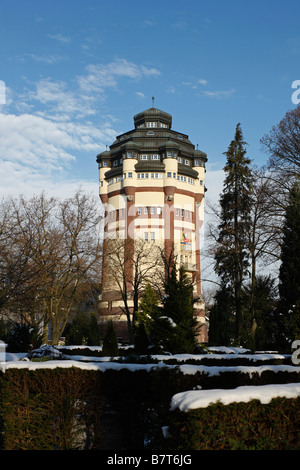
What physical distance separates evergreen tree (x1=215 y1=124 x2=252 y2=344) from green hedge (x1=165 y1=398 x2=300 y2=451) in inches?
1058

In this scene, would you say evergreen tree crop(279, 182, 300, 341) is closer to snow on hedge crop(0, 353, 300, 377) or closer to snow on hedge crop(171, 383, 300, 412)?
snow on hedge crop(0, 353, 300, 377)

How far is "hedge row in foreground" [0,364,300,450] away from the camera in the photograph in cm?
748

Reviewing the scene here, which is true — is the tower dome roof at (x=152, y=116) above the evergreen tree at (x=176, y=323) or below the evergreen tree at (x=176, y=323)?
above

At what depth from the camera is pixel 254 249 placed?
31.4 meters

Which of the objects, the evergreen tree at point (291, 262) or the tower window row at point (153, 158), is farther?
the tower window row at point (153, 158)

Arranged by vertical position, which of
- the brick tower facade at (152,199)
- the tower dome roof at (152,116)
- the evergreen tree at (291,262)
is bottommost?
the evergreen tree at (291,262)

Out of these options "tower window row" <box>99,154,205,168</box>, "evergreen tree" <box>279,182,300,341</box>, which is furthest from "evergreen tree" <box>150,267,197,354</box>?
"tower window row" <box>99,154,205,168</box>

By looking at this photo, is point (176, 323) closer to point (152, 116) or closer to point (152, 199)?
point (152, 199)

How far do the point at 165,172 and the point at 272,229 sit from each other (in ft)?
107

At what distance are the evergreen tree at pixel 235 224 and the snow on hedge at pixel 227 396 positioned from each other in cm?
2676

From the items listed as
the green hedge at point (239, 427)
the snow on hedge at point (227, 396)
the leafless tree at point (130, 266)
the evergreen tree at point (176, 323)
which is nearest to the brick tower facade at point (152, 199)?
the leafless tree at point (130, 266)

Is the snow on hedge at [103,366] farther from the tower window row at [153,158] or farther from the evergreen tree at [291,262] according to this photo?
the tower window row at [153,158]

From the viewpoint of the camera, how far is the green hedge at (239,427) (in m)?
4.69

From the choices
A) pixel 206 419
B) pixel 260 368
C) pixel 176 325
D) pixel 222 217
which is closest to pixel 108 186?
pixel 222 217
